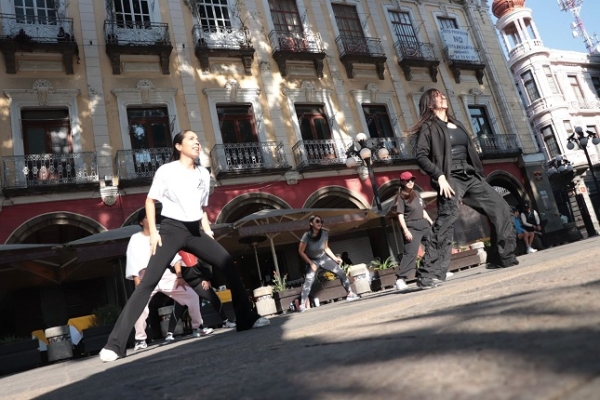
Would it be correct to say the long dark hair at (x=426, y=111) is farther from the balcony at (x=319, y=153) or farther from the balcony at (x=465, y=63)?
the balcony at (x=465, y=63)

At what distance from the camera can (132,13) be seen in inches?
566

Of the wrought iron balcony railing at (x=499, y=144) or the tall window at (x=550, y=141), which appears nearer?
the wrought iron balcony railing at (x=499, y=144)

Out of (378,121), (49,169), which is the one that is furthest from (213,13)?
(49,169)

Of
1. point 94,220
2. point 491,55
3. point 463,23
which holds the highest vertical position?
point 463,23

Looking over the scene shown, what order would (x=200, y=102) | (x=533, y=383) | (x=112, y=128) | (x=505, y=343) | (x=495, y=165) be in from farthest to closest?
(x=495, y=165) < (x=200, y=102) < (x=112, y=128) < (x=505, y=343) < (x=533, y=383)

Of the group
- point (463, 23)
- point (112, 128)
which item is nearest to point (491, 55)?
point (463, 23)

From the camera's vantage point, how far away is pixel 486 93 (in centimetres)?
1994

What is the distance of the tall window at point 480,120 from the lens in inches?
760

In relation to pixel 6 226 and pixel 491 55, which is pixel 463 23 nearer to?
pixel 491 55

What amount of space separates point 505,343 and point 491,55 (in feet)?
74.3

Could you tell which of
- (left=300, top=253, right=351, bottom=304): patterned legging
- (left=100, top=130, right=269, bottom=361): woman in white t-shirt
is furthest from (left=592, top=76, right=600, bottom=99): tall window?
(left=100, top=130, right=269, bottom=361): woman in white t-shirt

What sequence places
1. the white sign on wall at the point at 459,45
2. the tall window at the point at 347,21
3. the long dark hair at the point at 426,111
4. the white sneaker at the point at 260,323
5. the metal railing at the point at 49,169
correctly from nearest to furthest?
the white sneaker at the point at 260,323
the long dark hair at the point at 426,111
the metal railing at the point at 49,169
the tall window at the point at 347,21
the white sign on wall at the point at 459,45

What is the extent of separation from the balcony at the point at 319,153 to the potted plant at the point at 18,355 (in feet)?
29.6

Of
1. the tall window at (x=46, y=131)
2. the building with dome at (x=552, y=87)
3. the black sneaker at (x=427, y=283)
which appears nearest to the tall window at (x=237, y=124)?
the tall window at (x=46, y=131)
